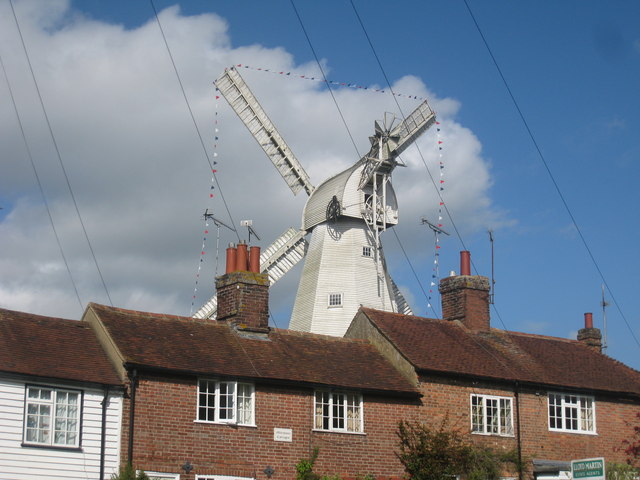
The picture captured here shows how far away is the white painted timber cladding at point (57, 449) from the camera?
25.4 metres

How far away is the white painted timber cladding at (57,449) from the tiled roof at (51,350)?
367mm

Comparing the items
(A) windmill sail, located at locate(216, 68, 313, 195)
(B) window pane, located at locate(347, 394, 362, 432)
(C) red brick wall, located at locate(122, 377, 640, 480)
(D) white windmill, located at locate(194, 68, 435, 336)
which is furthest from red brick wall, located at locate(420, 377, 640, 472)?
(A) windmill sail, located at locate(216, 68, 313, 195)

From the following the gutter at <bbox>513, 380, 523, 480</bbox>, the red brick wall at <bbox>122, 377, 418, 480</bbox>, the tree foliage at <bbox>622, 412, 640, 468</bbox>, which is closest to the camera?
the red brick wall at <bbox>122, 377, 418, 480</bbox>

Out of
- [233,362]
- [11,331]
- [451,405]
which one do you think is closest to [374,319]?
[451,405]

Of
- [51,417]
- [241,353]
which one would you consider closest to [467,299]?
[241,353]

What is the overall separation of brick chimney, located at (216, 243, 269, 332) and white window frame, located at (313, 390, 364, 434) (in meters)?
3.29

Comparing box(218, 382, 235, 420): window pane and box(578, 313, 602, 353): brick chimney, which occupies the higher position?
box(578, 313, 602, 353): brick chimney

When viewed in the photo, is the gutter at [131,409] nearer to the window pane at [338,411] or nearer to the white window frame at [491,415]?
the window pane at [338,411]

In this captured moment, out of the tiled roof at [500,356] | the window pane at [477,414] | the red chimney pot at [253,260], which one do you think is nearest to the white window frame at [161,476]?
the red chimney pot at [253,260]

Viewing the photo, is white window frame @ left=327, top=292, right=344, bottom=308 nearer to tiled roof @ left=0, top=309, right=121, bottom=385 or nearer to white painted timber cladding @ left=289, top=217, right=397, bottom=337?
white painted timber cladding @ left=289, top=217, right=397, bottom=337

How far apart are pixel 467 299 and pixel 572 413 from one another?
19.1ft

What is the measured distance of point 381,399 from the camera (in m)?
31.7

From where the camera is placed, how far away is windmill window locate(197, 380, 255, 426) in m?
28.8

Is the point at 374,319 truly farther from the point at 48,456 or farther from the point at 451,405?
the point at 48,456
